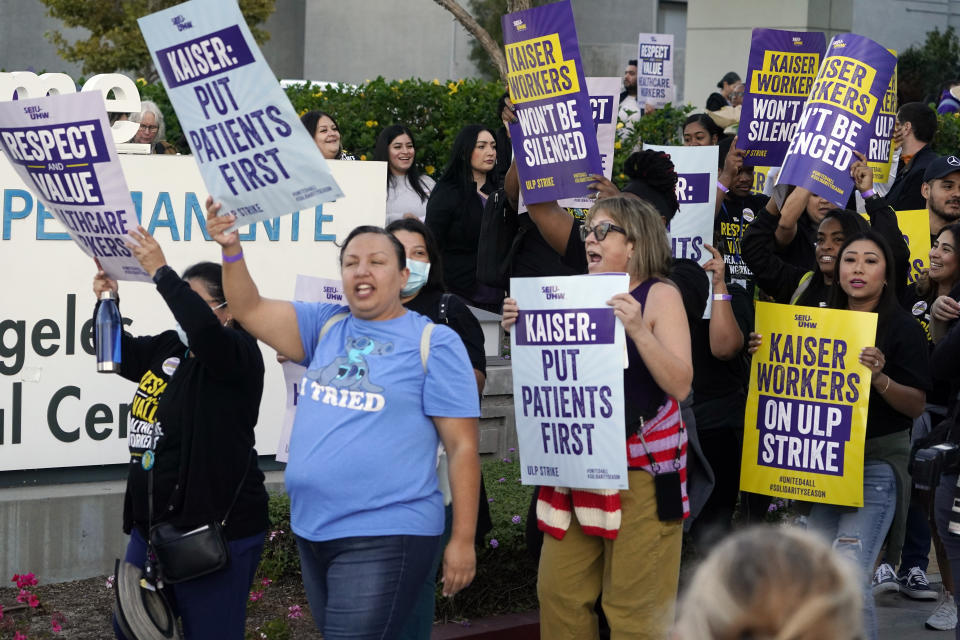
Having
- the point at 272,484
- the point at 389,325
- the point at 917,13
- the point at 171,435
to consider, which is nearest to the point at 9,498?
the point at 272,484

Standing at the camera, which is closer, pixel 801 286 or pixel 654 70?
pixel 801 286

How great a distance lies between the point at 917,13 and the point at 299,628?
21.8 meters

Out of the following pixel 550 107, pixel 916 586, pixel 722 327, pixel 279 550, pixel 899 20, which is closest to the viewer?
pixel 722 327

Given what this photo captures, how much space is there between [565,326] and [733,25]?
54.8 feet

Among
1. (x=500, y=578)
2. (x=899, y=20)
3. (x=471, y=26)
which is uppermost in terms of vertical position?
(x=899, y=20)

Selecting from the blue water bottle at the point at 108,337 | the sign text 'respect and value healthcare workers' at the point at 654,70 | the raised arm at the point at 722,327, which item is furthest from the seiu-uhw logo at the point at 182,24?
the sign text 'respect and value healthcare workers' at the point at 654,70

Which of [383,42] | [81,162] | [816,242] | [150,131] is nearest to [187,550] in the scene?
[81,162]

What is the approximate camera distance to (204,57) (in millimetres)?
4312

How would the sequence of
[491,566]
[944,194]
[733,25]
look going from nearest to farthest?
[491,566] < [944,194] < [733,25]

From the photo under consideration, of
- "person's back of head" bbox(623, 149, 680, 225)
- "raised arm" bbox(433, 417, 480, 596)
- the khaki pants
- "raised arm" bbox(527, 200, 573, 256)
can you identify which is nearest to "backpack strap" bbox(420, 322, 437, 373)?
"raised arm" bbox(433, 417, 480, 596)

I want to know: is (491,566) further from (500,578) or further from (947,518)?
(947,518)

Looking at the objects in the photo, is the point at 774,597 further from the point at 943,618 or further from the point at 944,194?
the point at 944,194

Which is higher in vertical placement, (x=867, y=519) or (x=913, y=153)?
(x=913, y=153)

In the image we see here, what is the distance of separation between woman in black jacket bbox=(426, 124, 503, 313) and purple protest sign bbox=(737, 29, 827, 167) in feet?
5.50
